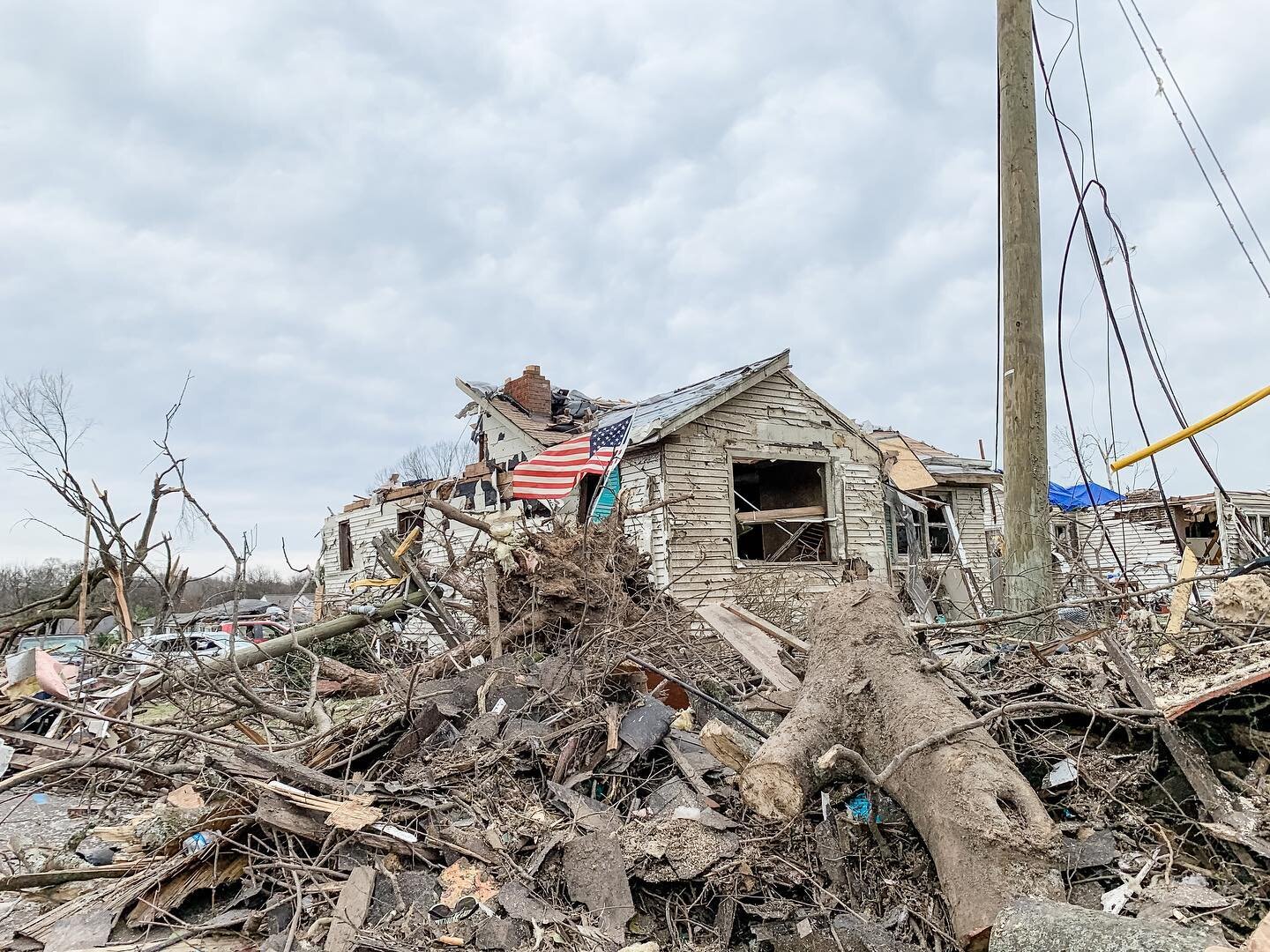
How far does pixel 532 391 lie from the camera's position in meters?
17.1

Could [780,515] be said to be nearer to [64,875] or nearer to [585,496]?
[585,496]

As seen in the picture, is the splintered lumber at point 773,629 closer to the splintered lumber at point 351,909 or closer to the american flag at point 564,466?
the splintered lumber at point 351,909

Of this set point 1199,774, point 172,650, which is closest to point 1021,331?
point 1199,774

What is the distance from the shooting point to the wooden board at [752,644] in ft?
17.5

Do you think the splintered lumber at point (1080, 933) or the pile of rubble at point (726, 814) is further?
the pile of rubble at point (726, 814)

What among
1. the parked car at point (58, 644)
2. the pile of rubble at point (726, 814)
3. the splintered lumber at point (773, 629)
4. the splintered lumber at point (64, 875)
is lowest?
the splintered lumber at point (64, 875)

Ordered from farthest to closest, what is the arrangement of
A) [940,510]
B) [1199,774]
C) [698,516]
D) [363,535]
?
[363,535] → [940,510] → [698,516] → [1199,774]

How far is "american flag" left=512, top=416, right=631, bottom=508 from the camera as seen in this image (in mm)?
10039

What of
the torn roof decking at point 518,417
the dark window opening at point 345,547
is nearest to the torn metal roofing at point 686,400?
the torn roof decking at point 518,417

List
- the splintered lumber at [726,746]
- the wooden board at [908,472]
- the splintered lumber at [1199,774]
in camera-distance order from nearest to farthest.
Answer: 1. the splintered lumber at [1199,774]
2. the splintered lumber at [726,746]
3. the wooden board at [908,472]

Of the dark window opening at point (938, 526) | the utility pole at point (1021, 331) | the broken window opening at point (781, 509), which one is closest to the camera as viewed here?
the utility pole at point (1021, 331)

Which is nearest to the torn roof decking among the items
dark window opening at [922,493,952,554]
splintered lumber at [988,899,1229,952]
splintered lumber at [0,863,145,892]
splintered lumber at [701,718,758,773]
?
dark window opening at [922,493,952,554]

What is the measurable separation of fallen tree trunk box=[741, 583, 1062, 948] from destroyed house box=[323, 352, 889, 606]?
5814mm

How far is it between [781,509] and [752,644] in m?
8.32
